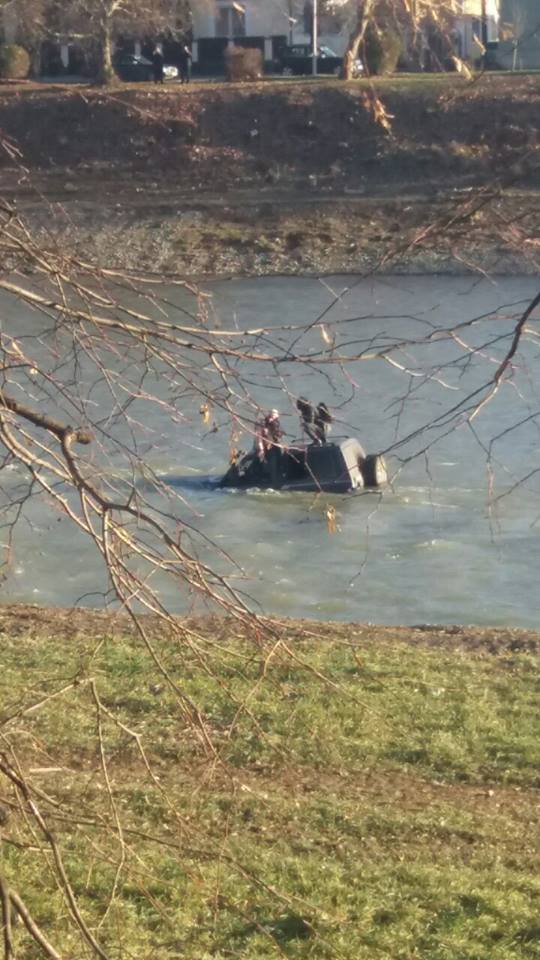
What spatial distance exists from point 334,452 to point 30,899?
12507 millimetres

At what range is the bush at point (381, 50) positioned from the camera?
5.42 metres

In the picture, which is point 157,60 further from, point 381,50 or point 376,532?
point 376,532

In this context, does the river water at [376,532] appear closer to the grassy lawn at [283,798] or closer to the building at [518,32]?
the grassy lawn at [283,798]

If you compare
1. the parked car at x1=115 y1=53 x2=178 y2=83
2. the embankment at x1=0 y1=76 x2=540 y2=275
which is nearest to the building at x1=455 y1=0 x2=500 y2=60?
the parked car at x1=115 y1=53 x2=178 y2=83

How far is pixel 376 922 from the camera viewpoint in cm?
654

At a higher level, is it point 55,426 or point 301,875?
point 55,426

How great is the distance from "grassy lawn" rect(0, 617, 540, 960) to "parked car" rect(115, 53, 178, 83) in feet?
24.3

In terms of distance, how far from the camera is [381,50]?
23.6 feet

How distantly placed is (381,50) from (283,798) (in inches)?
138

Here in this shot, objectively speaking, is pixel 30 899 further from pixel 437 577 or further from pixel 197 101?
pixel 197 101

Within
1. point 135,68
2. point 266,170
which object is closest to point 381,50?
point 135,68

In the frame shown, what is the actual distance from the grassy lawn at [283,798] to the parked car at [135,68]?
740 centimetres

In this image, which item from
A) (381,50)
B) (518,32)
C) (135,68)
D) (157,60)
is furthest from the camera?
(135,68)

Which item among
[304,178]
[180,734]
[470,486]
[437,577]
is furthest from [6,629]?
[304,178]
